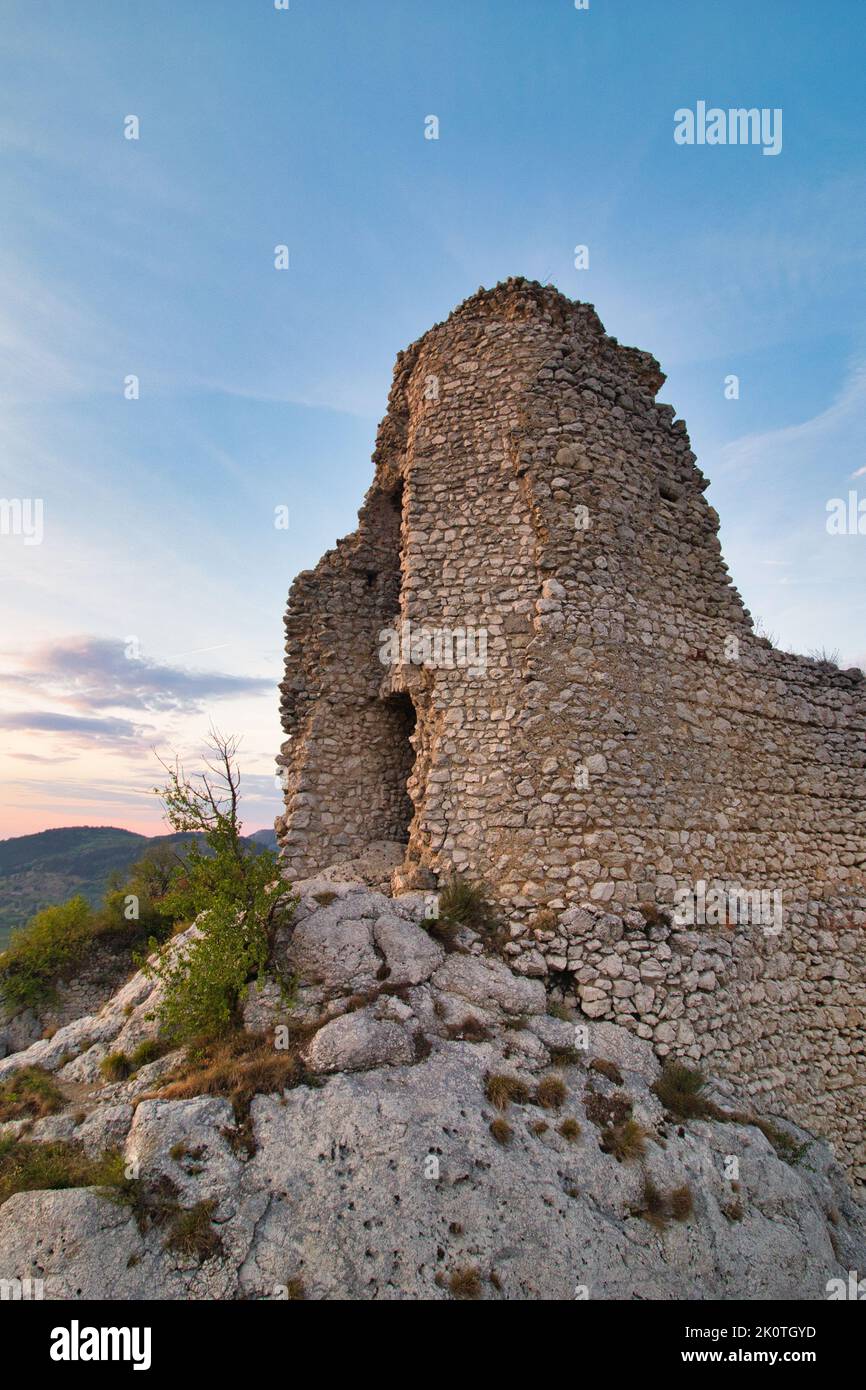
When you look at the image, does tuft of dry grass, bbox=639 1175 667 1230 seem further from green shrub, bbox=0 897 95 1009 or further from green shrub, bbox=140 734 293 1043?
green shrub, bbox=0 897 95 1009

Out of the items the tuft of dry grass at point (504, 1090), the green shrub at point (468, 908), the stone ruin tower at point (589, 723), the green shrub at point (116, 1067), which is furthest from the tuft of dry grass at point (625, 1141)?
the green shrub at point (116, 1067)

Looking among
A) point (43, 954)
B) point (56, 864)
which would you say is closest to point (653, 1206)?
point (43, 954)

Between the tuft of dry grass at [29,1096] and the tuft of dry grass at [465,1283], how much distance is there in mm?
3868

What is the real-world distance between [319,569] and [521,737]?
524cm

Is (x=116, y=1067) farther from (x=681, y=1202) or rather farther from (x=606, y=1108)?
(x=681, y=1202)

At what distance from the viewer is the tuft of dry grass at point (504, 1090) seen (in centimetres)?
590

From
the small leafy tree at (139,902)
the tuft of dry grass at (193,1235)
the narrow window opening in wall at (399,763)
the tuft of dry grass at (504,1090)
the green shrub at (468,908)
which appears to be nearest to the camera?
the tuft of dry grass at (193,1235)

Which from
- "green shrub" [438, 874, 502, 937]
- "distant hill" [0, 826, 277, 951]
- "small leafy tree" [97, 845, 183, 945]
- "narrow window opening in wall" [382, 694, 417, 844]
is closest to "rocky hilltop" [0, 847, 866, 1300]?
"green shrub" [438, 874, 502, 937]

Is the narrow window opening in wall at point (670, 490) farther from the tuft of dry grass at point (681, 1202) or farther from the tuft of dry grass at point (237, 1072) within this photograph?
the tuft of dry grass at point (237, 1072)

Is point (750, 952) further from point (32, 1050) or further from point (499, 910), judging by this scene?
point (32, 1050)

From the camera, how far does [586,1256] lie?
5.04 metres

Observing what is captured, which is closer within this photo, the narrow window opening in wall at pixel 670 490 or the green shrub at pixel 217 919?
the green shrub at pixel 217 919

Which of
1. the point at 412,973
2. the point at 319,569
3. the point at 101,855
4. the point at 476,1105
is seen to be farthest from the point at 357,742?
the point at 101,855
